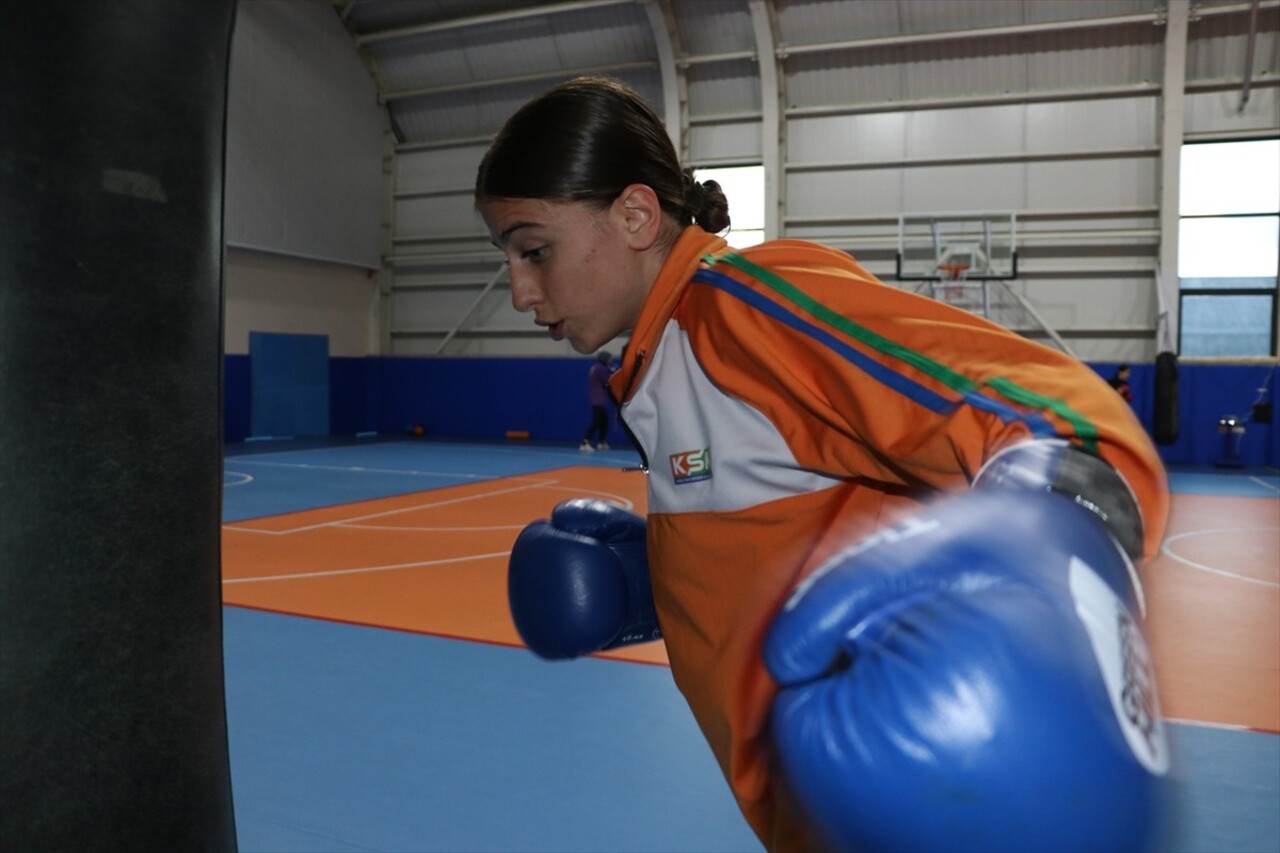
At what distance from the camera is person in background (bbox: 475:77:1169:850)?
68 centimetres

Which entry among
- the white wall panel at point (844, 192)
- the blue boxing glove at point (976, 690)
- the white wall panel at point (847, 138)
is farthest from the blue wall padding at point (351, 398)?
the blue boxing glove at point (976, 690)

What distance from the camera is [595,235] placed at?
1.30 meters

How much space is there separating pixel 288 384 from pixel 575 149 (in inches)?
602

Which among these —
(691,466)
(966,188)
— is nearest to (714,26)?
(966,188)

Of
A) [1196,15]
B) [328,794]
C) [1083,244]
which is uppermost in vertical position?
[1196,15]

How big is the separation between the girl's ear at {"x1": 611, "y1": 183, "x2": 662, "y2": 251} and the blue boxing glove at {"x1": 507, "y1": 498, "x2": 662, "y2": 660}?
64cm

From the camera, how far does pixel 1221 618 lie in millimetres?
4617

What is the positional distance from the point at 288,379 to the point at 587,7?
7113 mm

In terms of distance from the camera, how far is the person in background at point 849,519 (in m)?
0.68

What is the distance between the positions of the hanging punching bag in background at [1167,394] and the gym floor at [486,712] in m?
5.97

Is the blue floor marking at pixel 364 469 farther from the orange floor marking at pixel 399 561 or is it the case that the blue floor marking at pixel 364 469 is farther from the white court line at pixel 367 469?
the orange floor marking at pixel 399 561

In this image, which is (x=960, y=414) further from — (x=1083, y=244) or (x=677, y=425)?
(x=1083, y=244)

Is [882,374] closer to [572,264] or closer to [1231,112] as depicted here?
[572,264]

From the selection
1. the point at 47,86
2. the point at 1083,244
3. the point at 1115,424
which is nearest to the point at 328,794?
the point at 47,86
